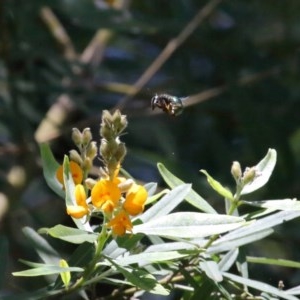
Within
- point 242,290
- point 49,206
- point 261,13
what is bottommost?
point 242,290

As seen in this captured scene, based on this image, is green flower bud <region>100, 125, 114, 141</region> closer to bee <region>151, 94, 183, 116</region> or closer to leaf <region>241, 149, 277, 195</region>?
leaf <region>241, 149, 277, 195</region>

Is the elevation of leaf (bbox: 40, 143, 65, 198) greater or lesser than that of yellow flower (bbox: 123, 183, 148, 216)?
greater

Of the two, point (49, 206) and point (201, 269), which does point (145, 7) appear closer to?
point (49, 206)

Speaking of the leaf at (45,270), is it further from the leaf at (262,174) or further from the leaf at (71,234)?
the leaf at (262,174)

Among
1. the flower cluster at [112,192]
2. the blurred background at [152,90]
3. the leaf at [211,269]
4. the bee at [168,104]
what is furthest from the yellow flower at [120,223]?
the blurred background at [152,90]

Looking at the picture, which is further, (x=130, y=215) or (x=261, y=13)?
(x=261, y=13)

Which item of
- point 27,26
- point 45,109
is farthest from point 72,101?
point 27,26

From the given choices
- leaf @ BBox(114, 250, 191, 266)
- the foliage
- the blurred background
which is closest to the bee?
the foliage
